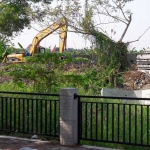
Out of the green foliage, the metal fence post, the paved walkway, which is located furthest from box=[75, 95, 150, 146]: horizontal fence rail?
the green foliage

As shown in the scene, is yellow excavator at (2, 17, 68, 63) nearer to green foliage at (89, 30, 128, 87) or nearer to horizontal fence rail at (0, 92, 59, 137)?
green foliage at (89, 30, 128, 87)

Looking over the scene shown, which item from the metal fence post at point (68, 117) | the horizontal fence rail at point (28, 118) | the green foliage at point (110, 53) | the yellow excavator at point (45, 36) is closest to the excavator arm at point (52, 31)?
the yellow excavator at point (45, 36)

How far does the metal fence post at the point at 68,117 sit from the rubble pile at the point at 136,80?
41.3 feet

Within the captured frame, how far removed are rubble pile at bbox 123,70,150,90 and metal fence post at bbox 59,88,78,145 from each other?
496 inches

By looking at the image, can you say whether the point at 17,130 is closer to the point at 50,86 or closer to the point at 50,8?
the point at 50,86

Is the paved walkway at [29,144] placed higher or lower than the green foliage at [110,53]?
lower

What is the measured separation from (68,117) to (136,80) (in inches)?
534

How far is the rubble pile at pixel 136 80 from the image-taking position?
68.2 feet

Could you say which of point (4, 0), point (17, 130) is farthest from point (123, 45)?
point (17, 130)

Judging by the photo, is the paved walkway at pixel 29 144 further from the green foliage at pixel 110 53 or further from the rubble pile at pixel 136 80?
the green foliage at pixel 110 53

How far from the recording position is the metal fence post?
8.13 meters

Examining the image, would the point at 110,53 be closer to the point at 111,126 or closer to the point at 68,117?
the point at 111,126

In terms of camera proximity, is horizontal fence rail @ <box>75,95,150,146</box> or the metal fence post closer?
horizontal fence rail @ <box>75,95,150,146</box>

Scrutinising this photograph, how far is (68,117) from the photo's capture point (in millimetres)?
8133
